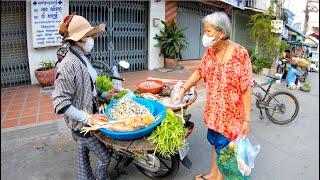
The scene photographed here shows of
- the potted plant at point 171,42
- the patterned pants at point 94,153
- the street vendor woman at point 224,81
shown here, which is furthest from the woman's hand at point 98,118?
the potted plant at point 171,42

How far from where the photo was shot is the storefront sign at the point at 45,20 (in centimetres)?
731

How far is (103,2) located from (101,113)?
6.39m

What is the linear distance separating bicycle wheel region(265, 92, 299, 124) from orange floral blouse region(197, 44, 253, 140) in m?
2.91

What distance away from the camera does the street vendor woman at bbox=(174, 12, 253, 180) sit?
8.59ft

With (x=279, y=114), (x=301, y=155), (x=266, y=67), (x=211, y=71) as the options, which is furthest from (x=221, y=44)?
(x=266, y=67)

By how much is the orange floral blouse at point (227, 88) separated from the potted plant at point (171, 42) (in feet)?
22.0

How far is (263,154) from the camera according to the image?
4.25m

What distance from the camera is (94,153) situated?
9.68 ft

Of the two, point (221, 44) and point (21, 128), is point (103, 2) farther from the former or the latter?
point (221, 44)

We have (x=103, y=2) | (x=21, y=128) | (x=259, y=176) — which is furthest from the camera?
(x=103, y=2)

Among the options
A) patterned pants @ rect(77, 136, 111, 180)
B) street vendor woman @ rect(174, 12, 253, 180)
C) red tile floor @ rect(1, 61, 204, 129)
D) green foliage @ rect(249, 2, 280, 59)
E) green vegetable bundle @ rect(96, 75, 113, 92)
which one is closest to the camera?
street vendor woman @ rect(174, 12, 253, 180)

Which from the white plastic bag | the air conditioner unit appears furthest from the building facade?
the white plastic bag

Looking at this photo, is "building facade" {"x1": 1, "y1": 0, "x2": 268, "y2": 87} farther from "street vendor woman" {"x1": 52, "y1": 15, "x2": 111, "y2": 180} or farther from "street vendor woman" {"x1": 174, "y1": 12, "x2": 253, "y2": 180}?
"street vendor woman" {"x1": 174, "y1": 12, "x2": 253, "y2": 180}

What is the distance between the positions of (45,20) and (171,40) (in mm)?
3752
